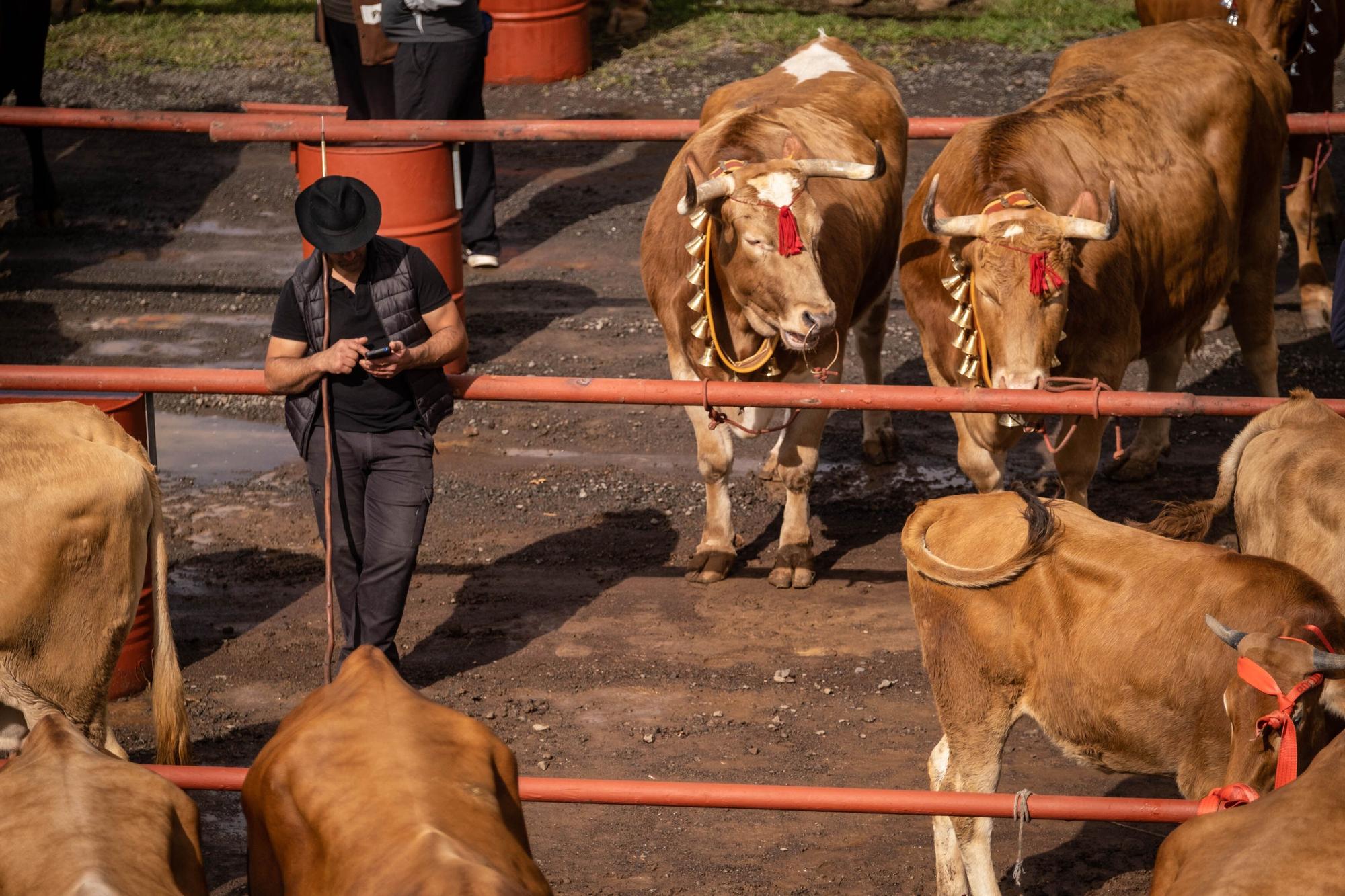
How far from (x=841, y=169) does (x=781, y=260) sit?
57cm

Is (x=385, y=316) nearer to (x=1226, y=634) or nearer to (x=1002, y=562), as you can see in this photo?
(x=1002, y=562)

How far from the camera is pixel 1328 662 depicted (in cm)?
371

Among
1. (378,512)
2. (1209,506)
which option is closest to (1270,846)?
(1209,506)

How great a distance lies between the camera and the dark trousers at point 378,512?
6.36m

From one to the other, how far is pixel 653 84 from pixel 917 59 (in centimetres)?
260

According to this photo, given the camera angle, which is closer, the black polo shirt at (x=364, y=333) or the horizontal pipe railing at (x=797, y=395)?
the horizontal pipe railing at (x=797, y=395)

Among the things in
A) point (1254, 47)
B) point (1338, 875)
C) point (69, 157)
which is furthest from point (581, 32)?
point (1338, 875)

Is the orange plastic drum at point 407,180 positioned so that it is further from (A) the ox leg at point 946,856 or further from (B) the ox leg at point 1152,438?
(A) the ox leg at point 946,856

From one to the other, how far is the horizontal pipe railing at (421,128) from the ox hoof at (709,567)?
2.31m

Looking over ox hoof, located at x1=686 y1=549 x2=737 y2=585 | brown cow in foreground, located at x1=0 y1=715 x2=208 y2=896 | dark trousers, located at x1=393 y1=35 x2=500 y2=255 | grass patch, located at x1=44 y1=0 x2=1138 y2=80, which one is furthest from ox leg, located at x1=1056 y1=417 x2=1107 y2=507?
grass patch, located at x1=44 y1=0 x2=1138 y2=80

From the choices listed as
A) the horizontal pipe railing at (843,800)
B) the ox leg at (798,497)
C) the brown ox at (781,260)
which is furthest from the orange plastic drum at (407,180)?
the horizontal pipe railing at (843,800)

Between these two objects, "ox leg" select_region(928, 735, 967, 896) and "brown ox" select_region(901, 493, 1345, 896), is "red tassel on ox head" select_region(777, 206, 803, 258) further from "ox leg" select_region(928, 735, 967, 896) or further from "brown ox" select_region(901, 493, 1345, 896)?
"ox leg" select_region(928, 735, 967, 896)

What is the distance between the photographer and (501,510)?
8.30 m

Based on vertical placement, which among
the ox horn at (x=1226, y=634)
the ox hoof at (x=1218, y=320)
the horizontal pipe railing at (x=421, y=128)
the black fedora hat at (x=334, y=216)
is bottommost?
the ox hoof at (x=1218, y=320)
